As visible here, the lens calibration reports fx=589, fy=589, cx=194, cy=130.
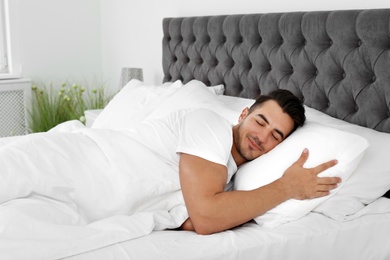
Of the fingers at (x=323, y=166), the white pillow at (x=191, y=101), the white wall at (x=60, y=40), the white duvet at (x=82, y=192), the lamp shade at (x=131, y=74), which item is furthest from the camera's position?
the white wall at (x=60, y=40)

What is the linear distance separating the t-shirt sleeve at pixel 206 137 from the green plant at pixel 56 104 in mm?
2653

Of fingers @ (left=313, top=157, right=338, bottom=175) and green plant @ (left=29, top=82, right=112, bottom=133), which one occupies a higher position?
fingers @ (left=313, top=157, right=338, bottom=175)

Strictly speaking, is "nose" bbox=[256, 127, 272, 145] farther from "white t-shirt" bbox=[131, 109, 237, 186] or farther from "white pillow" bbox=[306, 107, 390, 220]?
"white pillow" bbox=[306, 107, 390, 220]

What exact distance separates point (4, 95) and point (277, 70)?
257cm

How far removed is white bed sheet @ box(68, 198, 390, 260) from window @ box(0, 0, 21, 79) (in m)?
3.15

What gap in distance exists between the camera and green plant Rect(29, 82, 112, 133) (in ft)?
15.1

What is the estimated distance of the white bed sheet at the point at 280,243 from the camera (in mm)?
1713

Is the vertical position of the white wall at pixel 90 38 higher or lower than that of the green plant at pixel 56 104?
higher

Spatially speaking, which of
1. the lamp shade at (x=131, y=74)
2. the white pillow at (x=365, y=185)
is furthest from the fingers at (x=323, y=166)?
the lamp shade at (x=131, y=74)

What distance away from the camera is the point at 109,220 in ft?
6.04

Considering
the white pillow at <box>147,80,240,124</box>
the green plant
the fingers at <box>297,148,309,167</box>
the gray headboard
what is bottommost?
the green plant

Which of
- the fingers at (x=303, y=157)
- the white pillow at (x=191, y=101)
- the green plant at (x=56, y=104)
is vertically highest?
the white pillow at (x=191, y=101)

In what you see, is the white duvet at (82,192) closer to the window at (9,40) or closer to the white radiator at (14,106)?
the white radiator at (14,106)

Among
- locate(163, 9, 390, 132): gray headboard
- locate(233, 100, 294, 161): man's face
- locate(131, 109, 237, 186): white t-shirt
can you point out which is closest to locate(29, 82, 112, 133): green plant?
locate(163, 9, 390, 132): gray headboard
